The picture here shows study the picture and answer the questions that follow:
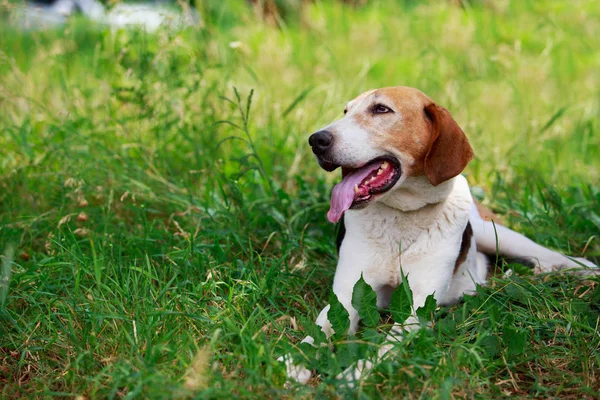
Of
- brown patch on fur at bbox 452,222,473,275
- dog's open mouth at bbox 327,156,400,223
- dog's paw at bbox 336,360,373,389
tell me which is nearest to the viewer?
dog's paw at bbox 336,360,373,389

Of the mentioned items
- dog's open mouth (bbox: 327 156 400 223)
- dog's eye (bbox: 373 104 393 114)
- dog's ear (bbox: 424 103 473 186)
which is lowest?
dog's open mouth (bbox: 327 156 400 223)

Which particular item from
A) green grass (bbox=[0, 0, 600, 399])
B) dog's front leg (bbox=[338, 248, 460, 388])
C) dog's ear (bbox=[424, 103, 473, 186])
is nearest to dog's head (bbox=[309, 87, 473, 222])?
dog's ear (bbox=[424, 103, 473, 186])

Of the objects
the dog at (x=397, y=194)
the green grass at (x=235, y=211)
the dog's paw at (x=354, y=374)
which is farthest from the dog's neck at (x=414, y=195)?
the dog's paw at (x=354, y=374)

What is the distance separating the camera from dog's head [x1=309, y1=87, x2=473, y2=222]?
3.15 meters

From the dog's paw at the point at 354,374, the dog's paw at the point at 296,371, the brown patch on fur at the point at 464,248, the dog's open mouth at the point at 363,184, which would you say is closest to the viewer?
the dog's paw at the point at 354,374

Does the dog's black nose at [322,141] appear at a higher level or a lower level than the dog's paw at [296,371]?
higher

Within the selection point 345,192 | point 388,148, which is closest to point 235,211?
point 345,192

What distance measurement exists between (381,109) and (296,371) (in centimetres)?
123

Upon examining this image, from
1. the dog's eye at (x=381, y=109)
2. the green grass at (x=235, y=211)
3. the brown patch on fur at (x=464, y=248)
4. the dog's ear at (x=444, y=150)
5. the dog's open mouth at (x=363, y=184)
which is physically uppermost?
the dog's eye at (x=381, y=109)

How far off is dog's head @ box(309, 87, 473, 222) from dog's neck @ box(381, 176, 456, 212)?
0.20 ft

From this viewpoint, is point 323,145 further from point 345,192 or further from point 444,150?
point 444,150

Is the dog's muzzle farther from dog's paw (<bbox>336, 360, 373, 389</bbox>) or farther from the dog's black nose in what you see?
dog's paw (<bbox>336, 360, 373, 389</bbox>)

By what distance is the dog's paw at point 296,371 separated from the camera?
278cm

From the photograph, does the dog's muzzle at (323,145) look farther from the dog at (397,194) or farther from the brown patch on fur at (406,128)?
the brown patch on fur at (406,128)
